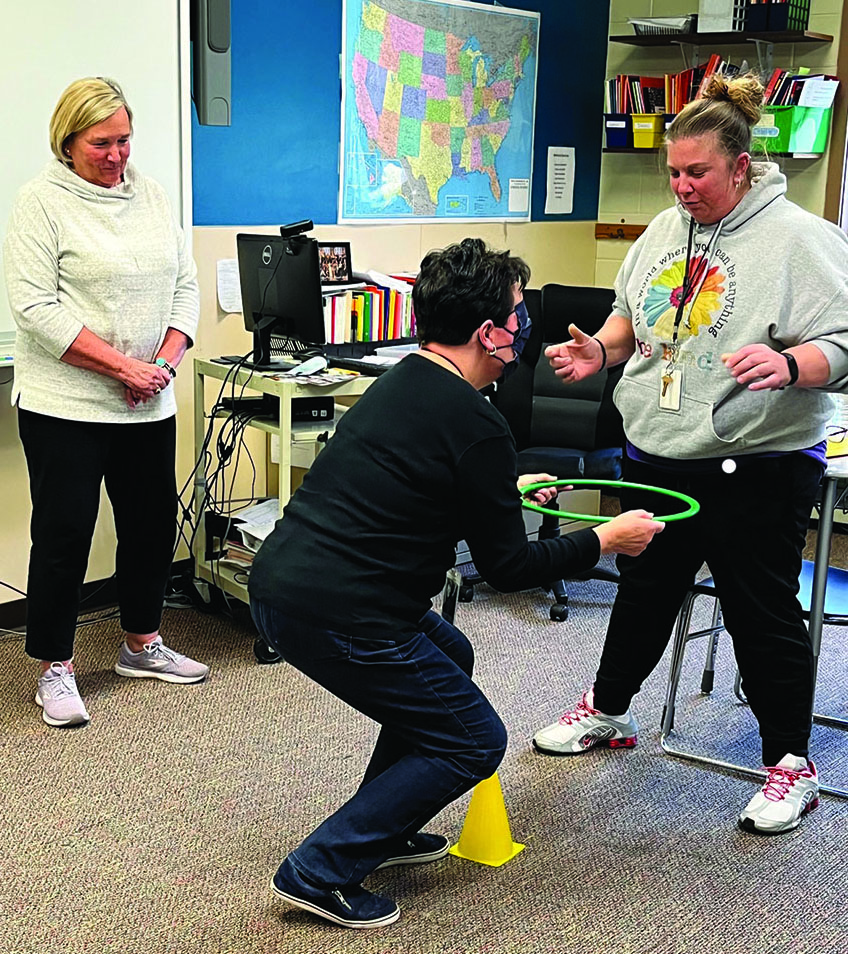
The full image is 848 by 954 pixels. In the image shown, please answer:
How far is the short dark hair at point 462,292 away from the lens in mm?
2059

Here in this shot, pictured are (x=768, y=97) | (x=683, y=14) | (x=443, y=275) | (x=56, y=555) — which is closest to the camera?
(x=443, y=275)

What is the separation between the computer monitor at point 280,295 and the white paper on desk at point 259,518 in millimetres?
463

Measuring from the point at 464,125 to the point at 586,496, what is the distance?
1.57m

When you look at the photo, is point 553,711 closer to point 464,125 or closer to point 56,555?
point 56,555

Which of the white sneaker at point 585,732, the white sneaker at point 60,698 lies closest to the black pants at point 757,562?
the white sneaker at point 585,732

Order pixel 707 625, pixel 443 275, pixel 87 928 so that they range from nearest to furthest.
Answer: pixel 443 275 < pixel 87 928 < pixel 707 625

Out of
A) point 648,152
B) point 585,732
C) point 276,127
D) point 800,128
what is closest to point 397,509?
point 585,732

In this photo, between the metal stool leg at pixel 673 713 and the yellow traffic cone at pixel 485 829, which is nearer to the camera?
the yellow traffic cone at pixel 485 829

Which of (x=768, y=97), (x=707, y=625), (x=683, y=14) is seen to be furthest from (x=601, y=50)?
(x=707, y=625)

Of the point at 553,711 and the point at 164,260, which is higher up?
the point at 164,260

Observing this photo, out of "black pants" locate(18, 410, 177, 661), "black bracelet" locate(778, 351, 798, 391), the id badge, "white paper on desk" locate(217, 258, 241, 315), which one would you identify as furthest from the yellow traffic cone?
"white paper on desk" locate(217, 258, 241, 315)

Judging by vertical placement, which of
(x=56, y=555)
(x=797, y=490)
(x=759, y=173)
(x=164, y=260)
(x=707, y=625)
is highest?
(x=759, y=173)

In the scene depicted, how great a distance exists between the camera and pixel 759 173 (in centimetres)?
248

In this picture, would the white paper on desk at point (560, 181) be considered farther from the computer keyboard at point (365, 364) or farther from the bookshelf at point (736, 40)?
the computer keyboard at point (365, 364)
